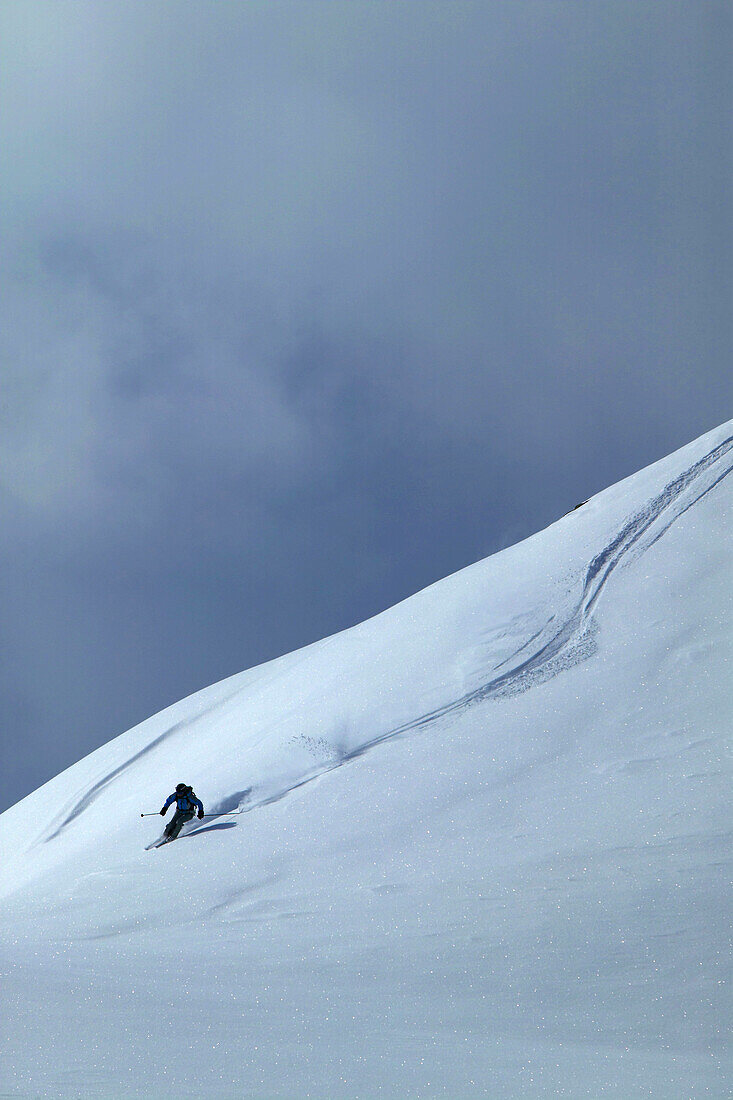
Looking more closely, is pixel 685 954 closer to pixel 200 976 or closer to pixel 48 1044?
pixel 200 976

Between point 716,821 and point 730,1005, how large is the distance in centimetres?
409

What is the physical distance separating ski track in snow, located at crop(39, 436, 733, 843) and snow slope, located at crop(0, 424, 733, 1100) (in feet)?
0.22

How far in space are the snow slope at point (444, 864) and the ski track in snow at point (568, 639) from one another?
0.07 meters

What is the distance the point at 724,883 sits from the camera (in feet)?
35.6

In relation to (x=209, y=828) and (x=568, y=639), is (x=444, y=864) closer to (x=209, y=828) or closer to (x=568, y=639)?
(x=209, y=828)

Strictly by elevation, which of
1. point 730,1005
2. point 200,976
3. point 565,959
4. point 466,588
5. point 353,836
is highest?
point 466,588

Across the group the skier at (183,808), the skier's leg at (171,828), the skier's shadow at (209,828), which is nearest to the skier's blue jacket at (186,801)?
the skier at (183,808)

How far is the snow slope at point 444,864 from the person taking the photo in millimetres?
7434

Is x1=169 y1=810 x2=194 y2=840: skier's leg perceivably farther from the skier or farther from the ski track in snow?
the ski track in snow

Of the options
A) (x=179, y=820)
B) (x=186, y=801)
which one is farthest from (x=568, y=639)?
(x=179, y=820)

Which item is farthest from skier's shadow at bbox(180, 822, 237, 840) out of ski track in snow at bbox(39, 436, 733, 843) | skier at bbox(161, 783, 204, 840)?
ski track in snow at bbox(39, 436, 733, 843)

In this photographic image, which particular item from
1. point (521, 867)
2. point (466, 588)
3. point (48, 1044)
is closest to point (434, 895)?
point (521, 867)

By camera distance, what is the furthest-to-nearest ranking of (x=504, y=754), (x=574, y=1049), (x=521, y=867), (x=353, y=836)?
1. (x=504, y=754)
2. (x=353, y=836)
3. (x=521, y=867)
4. (x=574, y=1049)

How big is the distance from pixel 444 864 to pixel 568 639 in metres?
6.96
